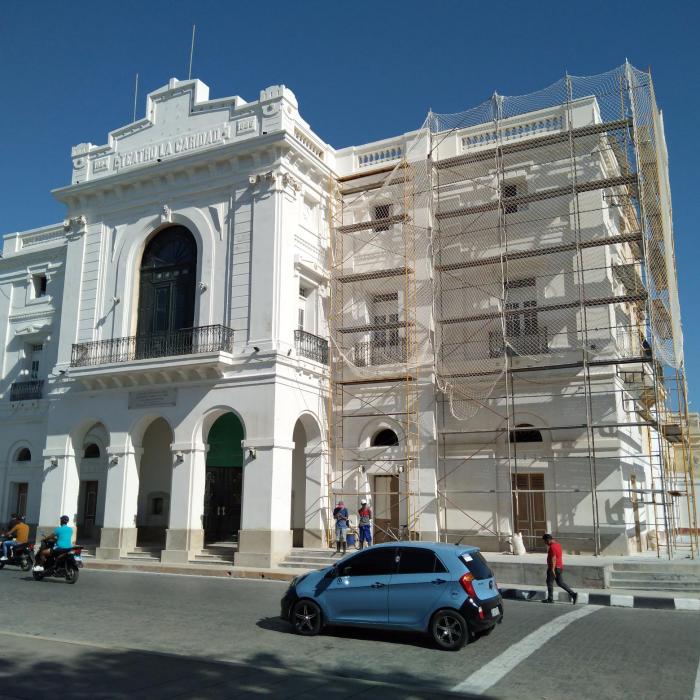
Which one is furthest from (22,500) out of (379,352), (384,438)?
(379,352)

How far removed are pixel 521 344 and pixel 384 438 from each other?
5.22 metres

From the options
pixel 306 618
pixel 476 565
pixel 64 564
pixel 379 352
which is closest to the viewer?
pixel 476 565

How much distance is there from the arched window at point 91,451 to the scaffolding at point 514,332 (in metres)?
9.79

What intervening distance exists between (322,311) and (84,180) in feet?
33.0

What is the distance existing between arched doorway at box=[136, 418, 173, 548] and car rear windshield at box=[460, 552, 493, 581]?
15.9 metres

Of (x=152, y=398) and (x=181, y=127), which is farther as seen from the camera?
(x=181, y=127)

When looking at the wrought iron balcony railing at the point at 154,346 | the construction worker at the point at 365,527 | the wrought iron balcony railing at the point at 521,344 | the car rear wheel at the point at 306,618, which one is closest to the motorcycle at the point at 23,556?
the wrought iron balcony railing at the point at 154,346

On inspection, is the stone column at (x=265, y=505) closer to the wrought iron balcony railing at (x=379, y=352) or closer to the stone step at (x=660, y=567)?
the wrought iron balcony railing at (x=379, y=352)

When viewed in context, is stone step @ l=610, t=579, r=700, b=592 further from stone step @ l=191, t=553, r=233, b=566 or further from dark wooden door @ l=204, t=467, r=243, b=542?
dark wooden door @ l=204, t=467, r=243, b=542

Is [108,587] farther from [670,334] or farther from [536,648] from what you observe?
[670,334]

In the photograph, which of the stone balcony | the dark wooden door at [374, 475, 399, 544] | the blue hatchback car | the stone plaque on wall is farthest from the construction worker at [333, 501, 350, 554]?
the blue hatchback car

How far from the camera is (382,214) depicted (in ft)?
79.8

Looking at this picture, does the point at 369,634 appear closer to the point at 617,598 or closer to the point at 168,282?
the point at 617,598

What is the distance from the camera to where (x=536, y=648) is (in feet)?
30.8
